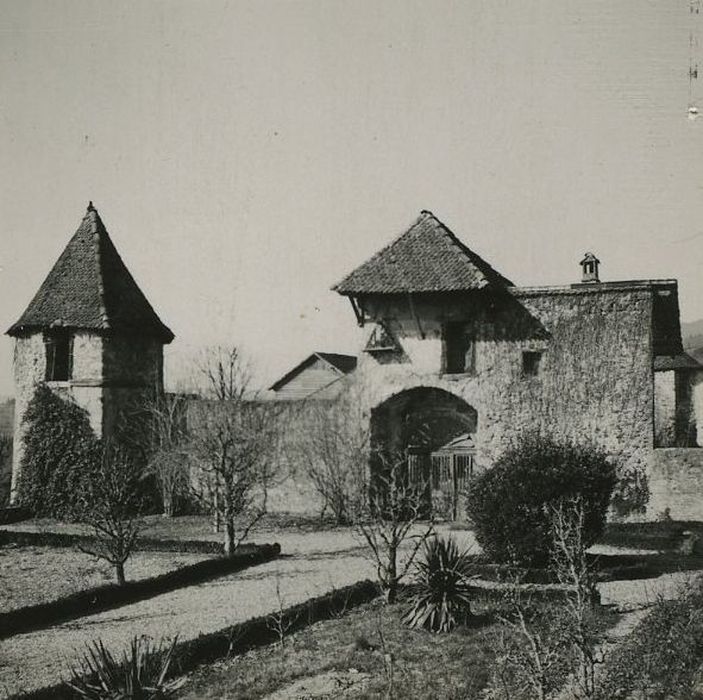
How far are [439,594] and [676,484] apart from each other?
42.2 feet

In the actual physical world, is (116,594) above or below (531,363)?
below

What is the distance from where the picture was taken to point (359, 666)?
31.3 ft

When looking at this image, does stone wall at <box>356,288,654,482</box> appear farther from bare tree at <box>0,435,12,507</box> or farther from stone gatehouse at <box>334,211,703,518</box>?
bare tree at <box>0,435,12,507</box>

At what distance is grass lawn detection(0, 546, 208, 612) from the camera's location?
14.7 meters

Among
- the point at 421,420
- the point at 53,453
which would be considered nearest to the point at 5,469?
the point at 53,453

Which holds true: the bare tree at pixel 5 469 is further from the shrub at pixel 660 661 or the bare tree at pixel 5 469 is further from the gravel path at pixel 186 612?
the shrub at pixel 660 661

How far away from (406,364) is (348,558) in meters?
8.61

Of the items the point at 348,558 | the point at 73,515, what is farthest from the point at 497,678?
the point at 73,515

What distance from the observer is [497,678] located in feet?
28.8

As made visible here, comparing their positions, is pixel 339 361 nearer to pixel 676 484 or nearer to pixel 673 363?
pixel 673 363

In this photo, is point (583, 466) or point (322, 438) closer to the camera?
point (583, 466)

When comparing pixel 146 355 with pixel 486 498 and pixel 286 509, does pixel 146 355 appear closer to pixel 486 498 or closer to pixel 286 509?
pixel 286 509

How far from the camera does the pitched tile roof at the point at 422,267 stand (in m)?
24.1

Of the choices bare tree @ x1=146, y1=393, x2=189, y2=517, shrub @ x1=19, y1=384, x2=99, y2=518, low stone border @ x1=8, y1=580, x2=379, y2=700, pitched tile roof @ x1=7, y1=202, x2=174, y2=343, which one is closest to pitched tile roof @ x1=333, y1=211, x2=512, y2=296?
bare tree @ x1=146, y1=393, x2=189, y2=517
